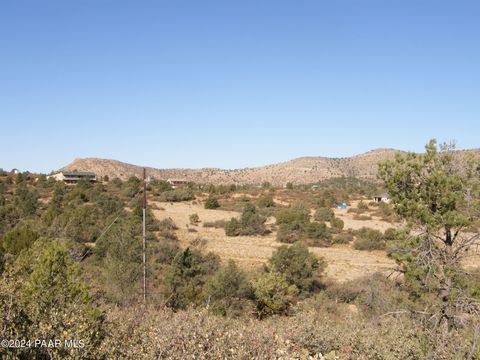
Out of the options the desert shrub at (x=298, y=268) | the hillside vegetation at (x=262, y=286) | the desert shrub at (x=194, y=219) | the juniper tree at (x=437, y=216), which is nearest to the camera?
the hillside vegetation at (x=262, y=286)

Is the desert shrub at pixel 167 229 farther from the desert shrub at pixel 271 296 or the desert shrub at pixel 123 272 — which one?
the desert shrub at pixel 271 296

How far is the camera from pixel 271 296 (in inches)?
710

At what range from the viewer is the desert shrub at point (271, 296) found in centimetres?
1753

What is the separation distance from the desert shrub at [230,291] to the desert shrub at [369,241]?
1907cm

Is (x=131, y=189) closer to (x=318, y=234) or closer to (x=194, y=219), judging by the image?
(x=194, y=219)

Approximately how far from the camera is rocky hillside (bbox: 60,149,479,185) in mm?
121625

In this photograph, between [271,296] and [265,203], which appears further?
[265,203]

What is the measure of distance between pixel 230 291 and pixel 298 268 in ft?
17.7

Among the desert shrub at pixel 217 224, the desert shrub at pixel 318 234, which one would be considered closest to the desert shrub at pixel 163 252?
the desert shrub at pixel 318 234

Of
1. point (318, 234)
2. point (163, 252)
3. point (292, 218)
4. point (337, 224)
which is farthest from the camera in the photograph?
point (337, 224)

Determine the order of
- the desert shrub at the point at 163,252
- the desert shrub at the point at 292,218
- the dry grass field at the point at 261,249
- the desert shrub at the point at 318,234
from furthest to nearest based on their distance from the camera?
the desert shrub at the point at 292,218, the desert shrub at the point at 318,234, the dry grass field at the point at 261,249, the desert shrub at the point at 163,252

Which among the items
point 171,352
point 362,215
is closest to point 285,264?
point 171,352

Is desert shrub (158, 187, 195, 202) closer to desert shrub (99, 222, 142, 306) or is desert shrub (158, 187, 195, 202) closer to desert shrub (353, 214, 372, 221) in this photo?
desert shrub (353, 214, 372, 221)

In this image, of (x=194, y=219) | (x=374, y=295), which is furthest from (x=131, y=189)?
(x=374, y=295)
